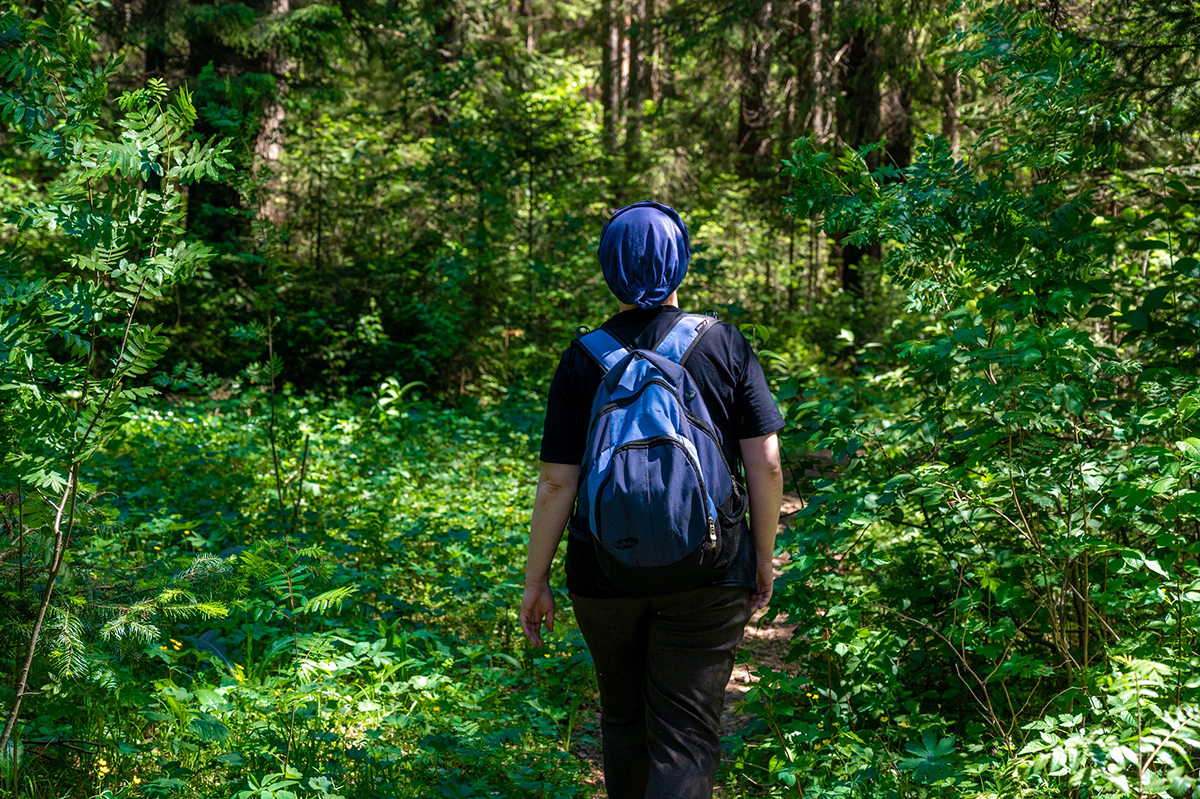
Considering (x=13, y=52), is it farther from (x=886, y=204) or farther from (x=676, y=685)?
(x=886, y=204)

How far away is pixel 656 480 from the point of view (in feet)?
6.63

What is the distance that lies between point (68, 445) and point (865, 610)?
2.82m

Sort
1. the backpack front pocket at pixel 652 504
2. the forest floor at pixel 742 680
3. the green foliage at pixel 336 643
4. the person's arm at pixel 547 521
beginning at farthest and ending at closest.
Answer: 1. the forest floor at pixel 742 680
2. the green foliage at pixel 336 643
3. the person's arm at pixel 547 521
4. the backpack front pocket at pixel 652 504

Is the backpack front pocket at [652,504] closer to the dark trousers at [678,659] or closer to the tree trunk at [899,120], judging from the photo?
the dark trousers at [678,659]

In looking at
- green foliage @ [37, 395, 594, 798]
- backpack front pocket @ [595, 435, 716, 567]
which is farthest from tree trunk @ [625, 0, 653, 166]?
backpack front pocket @ [595, 435, 716, 567]

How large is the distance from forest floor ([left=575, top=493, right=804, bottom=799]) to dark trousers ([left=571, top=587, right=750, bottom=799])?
0.53m

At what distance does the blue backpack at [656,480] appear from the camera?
2.02m

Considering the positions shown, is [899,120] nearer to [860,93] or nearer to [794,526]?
[860,93]

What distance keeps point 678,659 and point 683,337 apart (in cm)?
84

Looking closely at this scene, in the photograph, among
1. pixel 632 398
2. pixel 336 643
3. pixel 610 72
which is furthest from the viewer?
pixel 610 72

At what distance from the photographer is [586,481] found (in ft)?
7.06

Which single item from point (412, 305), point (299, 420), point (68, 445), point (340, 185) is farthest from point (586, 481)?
point (340, 185)

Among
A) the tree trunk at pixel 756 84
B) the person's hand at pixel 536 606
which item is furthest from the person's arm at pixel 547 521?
the tree trunk at pixel 756 84

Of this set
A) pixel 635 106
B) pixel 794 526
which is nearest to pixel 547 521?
pixel 794 526
